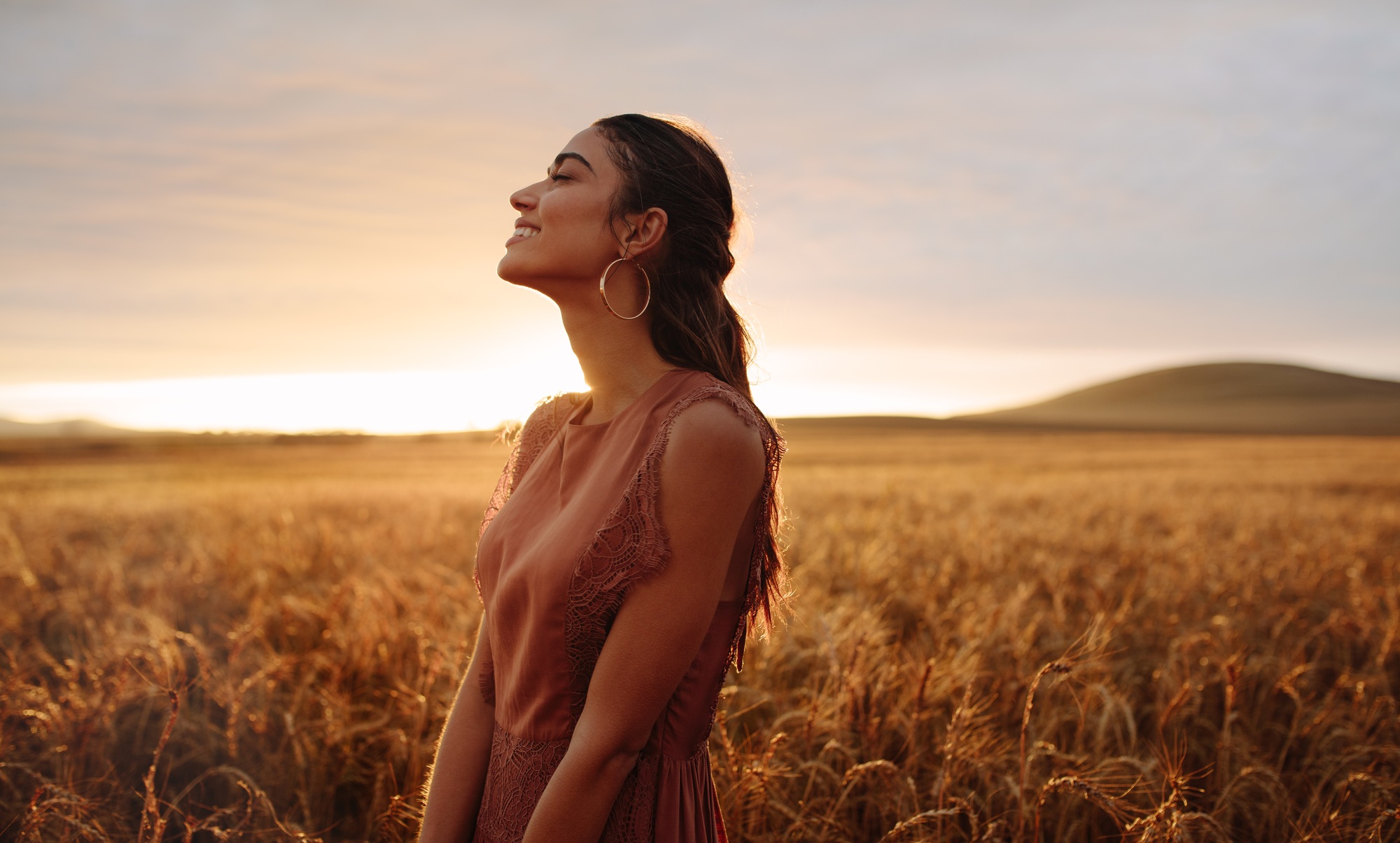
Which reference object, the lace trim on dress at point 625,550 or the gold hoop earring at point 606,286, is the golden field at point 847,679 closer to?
the lace trim on dress at point 625,550

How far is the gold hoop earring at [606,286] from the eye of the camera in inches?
61.9

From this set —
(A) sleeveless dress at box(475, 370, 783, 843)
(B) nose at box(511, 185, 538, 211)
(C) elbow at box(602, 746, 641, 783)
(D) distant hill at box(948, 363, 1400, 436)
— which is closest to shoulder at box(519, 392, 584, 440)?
(A) sleeveless dress at box(475, 370, 783, 843)

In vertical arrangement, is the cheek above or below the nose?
below

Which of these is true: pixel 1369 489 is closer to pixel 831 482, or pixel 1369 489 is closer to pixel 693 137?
pixel 831 482

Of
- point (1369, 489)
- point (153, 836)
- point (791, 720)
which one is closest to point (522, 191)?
point (153, 836)

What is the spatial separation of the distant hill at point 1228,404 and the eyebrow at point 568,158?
6410 cm

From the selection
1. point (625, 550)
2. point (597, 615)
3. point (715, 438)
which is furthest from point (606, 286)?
point (597, 615)

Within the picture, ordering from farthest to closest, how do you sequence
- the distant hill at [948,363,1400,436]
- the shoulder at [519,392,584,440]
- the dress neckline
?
1. the distant hill at [948,363,1400,436]
2. the shoulder at [519,392,584,440]
3. the dress neckline

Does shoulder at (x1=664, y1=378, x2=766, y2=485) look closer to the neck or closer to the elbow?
the neck

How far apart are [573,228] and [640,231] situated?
14 cm

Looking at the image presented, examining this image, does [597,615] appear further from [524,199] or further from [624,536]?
[524,199]

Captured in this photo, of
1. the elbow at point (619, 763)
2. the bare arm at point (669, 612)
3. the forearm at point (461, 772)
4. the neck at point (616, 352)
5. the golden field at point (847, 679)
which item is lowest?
the golden field at point (847, 679)

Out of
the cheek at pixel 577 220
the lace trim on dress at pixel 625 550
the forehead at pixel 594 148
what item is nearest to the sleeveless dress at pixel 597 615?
the lace trim on dress at pixel 625 550

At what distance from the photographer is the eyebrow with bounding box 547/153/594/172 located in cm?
162
